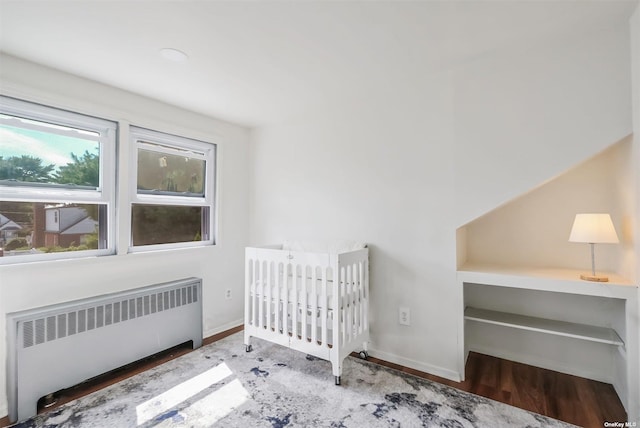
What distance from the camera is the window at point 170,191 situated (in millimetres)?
2592

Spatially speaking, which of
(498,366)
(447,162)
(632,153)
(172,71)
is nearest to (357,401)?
(498,366)

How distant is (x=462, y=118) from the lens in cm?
213

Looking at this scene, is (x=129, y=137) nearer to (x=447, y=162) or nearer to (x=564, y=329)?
(x=447, y=162)

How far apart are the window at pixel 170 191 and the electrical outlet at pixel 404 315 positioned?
2043 mm

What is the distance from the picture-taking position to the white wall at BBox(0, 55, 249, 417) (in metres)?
1.91

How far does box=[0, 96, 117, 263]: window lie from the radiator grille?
44 cm

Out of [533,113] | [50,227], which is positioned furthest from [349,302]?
[50,227]

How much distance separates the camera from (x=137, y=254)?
2.49 m

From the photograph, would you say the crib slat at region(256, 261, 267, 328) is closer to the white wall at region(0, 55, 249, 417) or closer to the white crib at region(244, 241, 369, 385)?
the white crib at region(244, 241, 369, 385)

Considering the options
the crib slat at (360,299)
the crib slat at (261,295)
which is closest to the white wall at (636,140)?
→ the crib slat at (360,299)

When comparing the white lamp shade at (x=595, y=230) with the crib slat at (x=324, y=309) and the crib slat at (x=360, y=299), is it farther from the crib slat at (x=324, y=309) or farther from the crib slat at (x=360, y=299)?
the crib slat at (x=324, y=309)

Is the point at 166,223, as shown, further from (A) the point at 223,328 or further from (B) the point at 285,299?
(B) the point at 285,299

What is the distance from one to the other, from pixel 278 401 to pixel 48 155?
2.34 metres

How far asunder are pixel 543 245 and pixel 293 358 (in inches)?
87.9
